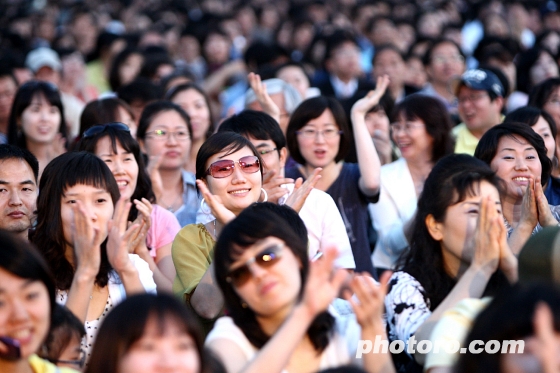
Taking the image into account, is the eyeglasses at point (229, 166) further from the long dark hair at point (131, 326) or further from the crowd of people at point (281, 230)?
the long dark hair at point (131, 326)

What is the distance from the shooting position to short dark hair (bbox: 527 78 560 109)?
6.15 meters

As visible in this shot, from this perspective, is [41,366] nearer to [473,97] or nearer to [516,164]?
[516,164]

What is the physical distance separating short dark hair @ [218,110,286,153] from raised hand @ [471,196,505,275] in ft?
5.89

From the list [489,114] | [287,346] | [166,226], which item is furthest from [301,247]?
[489,114]

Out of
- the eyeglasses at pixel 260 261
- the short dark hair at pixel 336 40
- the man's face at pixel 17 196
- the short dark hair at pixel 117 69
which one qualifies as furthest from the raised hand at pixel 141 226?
the short dark hair at pixel 336 40

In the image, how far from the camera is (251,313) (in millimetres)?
3070

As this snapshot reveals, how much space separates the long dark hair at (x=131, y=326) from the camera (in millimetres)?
2514

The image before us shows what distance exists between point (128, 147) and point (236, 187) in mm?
1058

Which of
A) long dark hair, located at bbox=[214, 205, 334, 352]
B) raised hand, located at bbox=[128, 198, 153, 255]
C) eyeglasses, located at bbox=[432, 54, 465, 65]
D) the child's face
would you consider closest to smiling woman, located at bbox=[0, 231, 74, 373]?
the child's face

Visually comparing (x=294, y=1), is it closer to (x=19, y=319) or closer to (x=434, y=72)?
(x=434, y=72)

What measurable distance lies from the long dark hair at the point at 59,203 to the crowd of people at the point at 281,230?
10 millimetres

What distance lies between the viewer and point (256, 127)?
16.4ft

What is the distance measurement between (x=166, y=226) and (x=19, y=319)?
2186mm

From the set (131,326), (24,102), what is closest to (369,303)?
(131,326)
